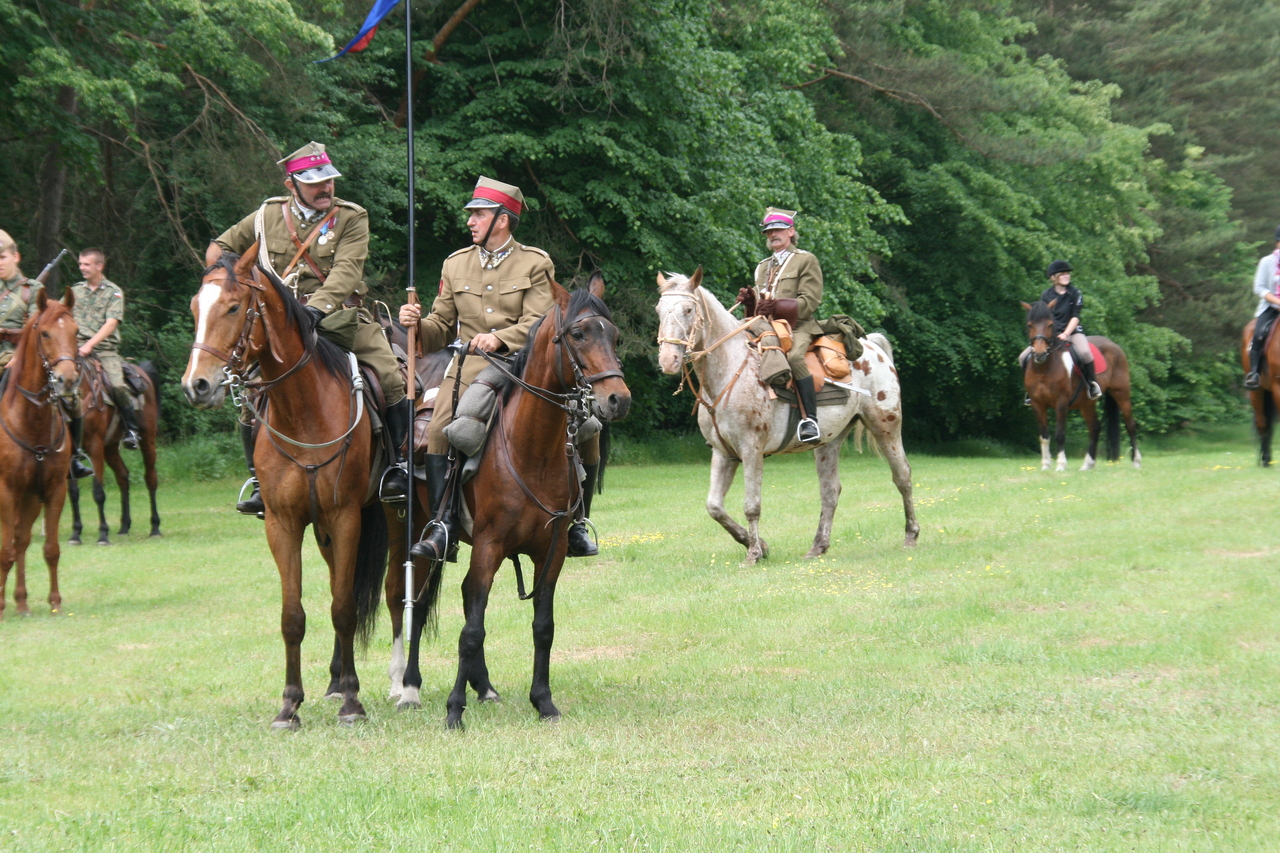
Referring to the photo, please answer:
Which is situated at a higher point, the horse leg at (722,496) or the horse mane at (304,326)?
the horse mane at (304,326)

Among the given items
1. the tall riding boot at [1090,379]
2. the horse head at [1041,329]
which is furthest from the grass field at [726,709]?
the tall riding boot at [1090,379]

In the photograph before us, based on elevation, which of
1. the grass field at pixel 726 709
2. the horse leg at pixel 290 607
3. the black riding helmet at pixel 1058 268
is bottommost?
the grass field at pixel 726 709

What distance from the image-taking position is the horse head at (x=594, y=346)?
6.70m

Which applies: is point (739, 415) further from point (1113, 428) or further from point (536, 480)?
point (1113, 428)

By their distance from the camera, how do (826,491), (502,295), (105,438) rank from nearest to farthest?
(502,295) < (826,491) < (105,438)

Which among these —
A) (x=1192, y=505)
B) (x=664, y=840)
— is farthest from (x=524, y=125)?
(x=664, y=840)

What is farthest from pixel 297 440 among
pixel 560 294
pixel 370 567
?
pixel 560 294

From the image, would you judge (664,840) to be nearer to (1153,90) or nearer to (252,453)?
(252,453)

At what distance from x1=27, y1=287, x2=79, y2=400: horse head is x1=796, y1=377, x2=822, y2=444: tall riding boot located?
732 centimetres

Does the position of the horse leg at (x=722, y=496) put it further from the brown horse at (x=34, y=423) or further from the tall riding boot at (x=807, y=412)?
the brown horse at (x=34, y=423)

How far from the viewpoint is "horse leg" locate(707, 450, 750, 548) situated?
13523 millimetres

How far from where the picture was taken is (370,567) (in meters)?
8.27

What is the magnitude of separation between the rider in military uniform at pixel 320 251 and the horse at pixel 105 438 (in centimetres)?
855

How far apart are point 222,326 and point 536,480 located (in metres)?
1.99
